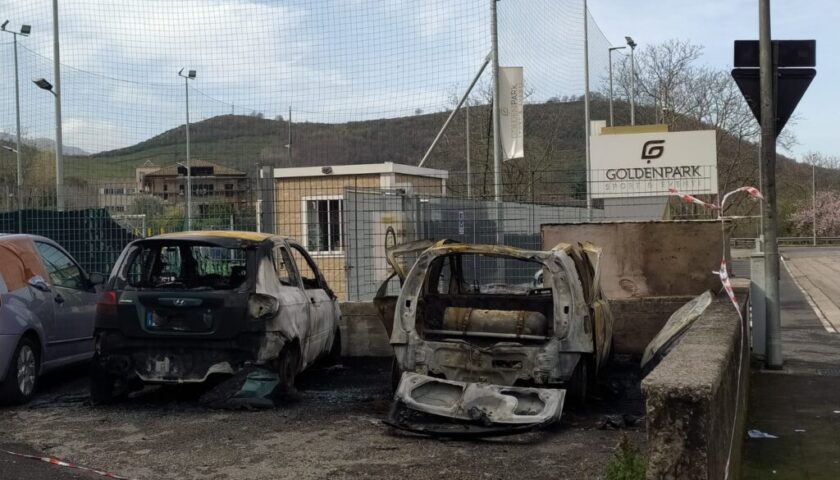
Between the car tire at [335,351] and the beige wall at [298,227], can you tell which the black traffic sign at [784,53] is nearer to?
the car tire at [335,351]

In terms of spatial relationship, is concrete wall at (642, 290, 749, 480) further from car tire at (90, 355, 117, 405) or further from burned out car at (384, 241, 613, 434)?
car tire at (90, 355, 117, 405)

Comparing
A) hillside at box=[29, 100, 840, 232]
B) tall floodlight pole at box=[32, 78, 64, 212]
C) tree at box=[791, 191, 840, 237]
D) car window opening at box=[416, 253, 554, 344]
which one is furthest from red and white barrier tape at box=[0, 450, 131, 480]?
tree at box=[791, 191, 840, 237]

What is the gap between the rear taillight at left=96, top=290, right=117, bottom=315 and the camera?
802cm

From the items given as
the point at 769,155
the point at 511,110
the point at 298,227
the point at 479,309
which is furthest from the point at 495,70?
the point at 479,309

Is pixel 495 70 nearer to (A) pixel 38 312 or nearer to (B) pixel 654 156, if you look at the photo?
(B) pixel 654 156

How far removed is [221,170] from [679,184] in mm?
9015

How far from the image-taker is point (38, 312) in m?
8.70

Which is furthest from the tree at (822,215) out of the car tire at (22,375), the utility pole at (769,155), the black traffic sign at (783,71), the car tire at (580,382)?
the car tire at (22,375)

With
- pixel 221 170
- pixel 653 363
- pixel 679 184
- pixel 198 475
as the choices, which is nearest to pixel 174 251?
pixel 198 475

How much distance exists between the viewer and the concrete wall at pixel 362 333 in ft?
37.5

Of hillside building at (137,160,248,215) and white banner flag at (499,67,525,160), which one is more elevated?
white banner flag at (499,67,525,160)

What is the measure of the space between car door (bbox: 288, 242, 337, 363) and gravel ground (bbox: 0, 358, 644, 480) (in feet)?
1.92

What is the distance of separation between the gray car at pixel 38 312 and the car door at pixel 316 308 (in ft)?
7.41

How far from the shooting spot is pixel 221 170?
59.7ft
